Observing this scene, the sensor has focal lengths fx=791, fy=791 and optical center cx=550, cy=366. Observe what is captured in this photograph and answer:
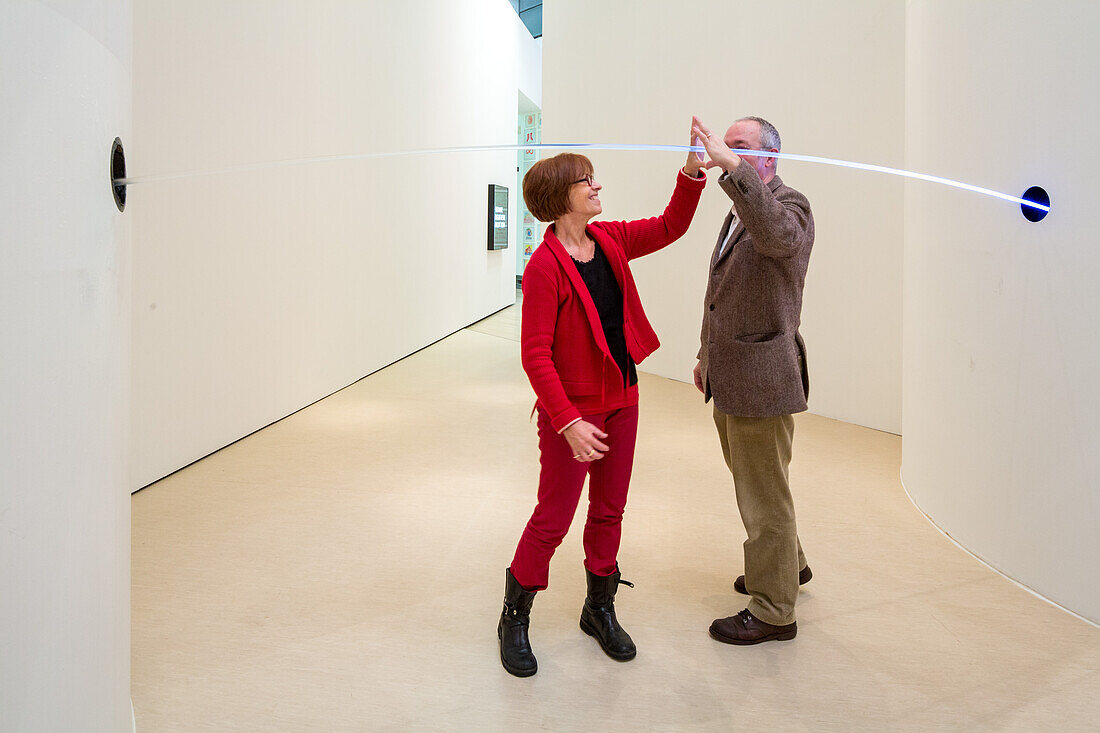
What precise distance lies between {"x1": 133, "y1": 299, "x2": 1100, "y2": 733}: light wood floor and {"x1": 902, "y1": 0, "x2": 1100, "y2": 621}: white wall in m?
0.24

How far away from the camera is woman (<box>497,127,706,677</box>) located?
6.32 feet

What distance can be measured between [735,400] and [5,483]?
1644 millimetres

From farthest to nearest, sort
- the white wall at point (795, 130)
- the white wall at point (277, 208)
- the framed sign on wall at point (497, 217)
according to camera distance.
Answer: the framed sign on wall at point (497, 217) → the white wall at point (795, 130) → the white wall at point (277, 208)

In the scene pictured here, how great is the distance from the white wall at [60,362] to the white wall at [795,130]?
15.0 feet

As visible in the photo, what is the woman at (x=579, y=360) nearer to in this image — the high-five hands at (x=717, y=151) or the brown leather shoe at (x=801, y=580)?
the high-five hands at (x=717, y=151)

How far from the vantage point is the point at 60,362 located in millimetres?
1078

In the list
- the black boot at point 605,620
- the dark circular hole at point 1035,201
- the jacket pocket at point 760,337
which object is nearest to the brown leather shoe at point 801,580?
the black boot at point 605,620

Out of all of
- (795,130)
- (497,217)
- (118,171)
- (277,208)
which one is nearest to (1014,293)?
(118,171)

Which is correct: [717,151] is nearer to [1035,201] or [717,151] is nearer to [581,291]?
[581,291]

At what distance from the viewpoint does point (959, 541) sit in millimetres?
2924

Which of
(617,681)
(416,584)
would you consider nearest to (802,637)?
(617,681)

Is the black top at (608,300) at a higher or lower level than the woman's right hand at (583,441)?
higher

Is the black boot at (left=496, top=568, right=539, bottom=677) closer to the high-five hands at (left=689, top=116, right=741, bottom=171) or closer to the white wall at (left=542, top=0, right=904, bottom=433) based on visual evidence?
the high-five hands at (left=689, top=116, right=741, bottom=171)

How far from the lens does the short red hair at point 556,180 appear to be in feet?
6.43
